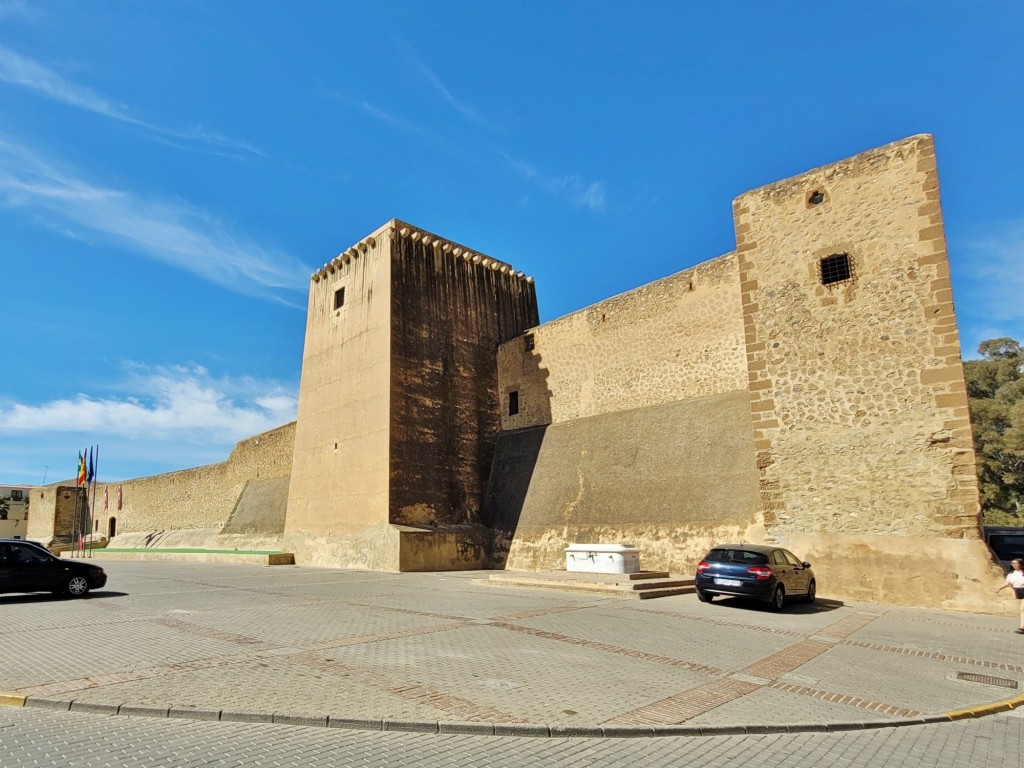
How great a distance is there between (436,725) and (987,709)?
4559 millimetres

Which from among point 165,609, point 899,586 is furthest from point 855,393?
point 165,609

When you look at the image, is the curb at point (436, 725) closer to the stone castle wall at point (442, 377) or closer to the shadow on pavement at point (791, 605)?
the shadow on pavement at point (791, 605)

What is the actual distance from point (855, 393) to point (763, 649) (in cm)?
651

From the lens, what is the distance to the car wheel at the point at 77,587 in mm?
11453

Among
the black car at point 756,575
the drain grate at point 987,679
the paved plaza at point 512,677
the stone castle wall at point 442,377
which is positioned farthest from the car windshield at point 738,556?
the stone castle wall at point 442,377

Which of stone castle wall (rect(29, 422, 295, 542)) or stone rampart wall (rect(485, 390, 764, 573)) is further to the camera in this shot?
stone castle wall (rect(29, 422, 295, 542))

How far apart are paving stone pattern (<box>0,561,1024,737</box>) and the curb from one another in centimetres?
1

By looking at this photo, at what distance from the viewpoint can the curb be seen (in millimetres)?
4332

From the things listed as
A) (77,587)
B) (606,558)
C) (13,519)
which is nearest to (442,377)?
(606,558)

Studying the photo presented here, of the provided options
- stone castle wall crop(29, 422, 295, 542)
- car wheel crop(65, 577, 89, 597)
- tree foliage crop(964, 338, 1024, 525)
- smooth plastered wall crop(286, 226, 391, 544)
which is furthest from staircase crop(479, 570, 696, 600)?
tree foliage crop(964, 338, 1024, 525)

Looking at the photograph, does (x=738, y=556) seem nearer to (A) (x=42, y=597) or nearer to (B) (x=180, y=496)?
(A) (x=42, y=597)

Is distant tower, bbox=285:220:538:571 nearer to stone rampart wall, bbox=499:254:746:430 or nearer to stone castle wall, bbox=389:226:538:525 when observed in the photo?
stone castle wall, bbox=389:226:538:525

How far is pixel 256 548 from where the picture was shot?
2512 centimetres

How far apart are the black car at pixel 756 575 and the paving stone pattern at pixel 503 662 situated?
1.06 ft
